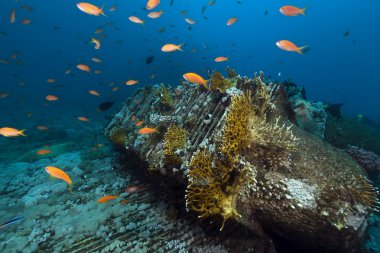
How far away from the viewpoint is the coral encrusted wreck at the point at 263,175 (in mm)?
4105

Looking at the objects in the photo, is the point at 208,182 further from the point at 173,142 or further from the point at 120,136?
the point at 120,136

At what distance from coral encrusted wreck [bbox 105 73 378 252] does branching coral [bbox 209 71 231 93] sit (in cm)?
7

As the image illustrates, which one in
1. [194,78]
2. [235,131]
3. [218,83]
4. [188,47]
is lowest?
[188,47]

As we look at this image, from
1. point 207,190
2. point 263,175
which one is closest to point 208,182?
point 207,190

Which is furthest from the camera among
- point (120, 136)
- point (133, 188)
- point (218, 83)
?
point (120, 136)

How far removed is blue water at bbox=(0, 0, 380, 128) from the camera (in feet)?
192

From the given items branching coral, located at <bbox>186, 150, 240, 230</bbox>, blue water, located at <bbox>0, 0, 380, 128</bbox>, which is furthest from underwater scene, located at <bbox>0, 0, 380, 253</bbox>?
blue water, located at <bbox>0, 0, 380, 128</bbox>

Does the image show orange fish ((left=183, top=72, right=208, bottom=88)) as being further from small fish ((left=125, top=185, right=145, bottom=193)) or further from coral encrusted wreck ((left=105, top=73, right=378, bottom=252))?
small fish ((left=125, top=185, right=145, bottom=193))

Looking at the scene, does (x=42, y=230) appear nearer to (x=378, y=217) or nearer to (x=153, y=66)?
(x=378, y=217)

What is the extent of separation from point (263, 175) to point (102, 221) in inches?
144

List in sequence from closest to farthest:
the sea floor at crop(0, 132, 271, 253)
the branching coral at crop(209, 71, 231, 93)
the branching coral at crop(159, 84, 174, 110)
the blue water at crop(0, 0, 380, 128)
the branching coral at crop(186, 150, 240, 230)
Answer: the branching coral at crop(186, 150, 240, 230)
the sea floor at crop(0, 132, 271, 253)
the branching coral at crop(209, 71, 231, 93)
the branching coral at crop(159, 84, 174, 110)
the blue water at crop(0, 0, 380, 128)

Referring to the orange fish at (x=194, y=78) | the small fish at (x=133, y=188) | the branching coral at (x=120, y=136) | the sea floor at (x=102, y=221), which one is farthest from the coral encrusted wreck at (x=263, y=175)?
the branching coral at (x=120, y=136)

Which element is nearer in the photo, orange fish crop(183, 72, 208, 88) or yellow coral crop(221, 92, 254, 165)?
yellow coral crop(221, 92, 254, 165)

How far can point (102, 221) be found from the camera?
551cm
